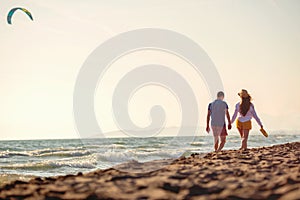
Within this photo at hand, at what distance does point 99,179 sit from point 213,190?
1607mm

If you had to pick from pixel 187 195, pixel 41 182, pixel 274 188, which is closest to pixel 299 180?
pixel 274 188

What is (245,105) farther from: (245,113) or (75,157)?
(75,157)

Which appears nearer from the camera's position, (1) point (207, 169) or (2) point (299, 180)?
(2) point (299, 180)

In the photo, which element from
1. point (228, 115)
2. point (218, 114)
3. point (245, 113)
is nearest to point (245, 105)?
point (245, 113)

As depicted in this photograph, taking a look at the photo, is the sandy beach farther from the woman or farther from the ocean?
the ocean

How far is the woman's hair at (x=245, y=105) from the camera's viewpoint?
12.4 meters

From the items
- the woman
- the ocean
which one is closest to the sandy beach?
the woman

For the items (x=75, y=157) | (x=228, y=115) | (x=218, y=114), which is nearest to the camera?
(x=218, y=114)

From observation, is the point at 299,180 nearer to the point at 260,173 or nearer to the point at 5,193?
the point at 260,173

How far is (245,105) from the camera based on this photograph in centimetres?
1240

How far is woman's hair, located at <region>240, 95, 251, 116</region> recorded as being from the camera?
12398mm

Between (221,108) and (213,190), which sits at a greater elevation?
(221,108)

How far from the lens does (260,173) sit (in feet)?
19.5

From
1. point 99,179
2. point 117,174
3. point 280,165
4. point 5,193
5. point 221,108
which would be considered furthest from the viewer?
point 221,108
